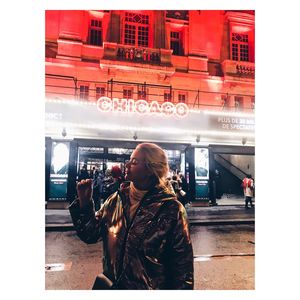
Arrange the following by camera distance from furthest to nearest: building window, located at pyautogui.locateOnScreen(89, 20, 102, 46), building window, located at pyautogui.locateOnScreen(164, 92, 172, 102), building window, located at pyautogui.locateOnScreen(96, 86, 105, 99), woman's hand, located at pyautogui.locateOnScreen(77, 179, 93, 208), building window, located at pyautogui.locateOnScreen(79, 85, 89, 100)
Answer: building window, located at pyautogui.locateOnScreen(164, 92, 172, 102), building window, located at pyautogui.locateOnScreen(89, 20, 102, 46), building window, located at pyautogui.locateOnScreen(96, 86, 105, 99), building window, located at pyautogui.locateOnScreen(79, 85, 89, 100), woman's hand, located at pyautogui.locateOnScreen(77, 179, 93, 208)

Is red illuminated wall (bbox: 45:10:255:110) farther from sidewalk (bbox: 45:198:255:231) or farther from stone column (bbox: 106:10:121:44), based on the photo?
sidewalk (bbox: 45:198:255:231)

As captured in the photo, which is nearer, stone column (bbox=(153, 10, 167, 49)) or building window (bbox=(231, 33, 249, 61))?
stone column (bbox=(153, 10, 167, 49))

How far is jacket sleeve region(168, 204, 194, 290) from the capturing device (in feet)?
6.85

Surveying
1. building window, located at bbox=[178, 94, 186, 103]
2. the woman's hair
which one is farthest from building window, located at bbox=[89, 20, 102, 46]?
the woman's hair

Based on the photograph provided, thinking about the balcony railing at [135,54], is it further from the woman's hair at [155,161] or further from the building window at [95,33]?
the woman's hair at [155,161]

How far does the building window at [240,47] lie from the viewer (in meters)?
10.6

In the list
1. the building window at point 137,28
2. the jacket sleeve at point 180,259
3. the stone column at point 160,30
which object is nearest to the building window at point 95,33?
the building window at point 137,28

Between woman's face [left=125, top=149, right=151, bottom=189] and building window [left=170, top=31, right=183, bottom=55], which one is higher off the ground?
building window [left=170, top=31, right=183, bottom=55]

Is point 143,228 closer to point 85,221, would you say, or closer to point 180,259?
point 180,259

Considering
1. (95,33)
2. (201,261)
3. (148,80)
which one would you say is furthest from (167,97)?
(201,261)

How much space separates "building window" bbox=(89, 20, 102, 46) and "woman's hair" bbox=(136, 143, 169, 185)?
380 inches
